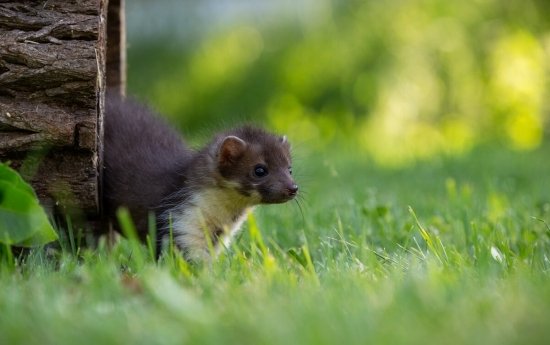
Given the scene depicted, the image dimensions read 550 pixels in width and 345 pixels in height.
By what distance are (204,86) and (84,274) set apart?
9.67m

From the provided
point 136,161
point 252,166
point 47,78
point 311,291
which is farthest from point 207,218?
point 311,291

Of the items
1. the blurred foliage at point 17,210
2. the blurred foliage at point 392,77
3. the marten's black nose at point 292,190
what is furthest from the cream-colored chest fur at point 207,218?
the blurred foliage at point 392,77

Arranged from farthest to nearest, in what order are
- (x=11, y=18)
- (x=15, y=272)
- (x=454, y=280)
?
(x=11, y=18)
(x=15, y=272)
(x=454, y=280)

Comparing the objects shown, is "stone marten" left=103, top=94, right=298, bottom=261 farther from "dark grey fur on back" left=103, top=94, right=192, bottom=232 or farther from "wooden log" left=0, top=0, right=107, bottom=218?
"wooden log" left=0, top=0, right=107, bottom=218

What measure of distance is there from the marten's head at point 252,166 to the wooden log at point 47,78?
41.5 inches

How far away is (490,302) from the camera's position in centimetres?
346

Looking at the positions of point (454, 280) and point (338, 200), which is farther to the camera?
point (338, 200)

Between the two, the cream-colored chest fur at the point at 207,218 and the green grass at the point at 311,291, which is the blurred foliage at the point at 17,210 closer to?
the green grass at the point at 311,291

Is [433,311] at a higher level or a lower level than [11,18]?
lower

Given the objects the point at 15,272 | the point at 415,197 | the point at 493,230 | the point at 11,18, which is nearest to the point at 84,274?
the point at 15,272

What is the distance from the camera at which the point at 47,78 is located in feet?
15.9

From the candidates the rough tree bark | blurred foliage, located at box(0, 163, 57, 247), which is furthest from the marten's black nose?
blurred foliage, located at box(0, 163, 57, 247)

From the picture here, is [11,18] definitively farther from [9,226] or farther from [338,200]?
[338,200]

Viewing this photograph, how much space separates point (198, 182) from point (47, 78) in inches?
53.4
